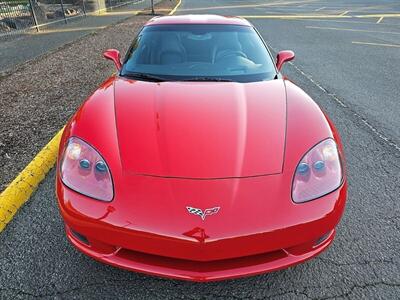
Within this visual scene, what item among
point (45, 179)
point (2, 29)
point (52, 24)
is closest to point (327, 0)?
point (52, 24)

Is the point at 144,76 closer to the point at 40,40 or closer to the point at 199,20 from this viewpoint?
the point at 199,20

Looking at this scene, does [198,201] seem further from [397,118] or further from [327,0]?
[327,0]

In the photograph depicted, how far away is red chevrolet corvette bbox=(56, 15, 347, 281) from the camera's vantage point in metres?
1.80

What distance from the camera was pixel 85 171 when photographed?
2070 millimetres

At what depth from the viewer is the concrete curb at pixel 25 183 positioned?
8.85 feet

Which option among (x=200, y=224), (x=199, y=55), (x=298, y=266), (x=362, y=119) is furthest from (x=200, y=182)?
(x=362, y=119)

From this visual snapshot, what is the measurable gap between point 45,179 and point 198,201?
77.9 inches

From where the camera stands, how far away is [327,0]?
104 feet

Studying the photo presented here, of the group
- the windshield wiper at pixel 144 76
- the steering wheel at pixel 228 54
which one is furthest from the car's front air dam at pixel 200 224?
the steering wheel at pixel 228 54

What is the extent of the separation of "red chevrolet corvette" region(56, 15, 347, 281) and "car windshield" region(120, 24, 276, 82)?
1.29 feet

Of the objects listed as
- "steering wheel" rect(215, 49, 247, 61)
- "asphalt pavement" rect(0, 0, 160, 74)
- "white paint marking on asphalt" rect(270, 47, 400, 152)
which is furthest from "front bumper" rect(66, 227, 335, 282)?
"asphalt pavement" rect(0, 0, 160, 74)

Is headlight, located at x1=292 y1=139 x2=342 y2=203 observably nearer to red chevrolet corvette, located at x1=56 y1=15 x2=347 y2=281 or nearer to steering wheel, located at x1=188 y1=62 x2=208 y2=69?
red chevrolet corvette, located at x1=56 y1=15 x2=347 y2=281

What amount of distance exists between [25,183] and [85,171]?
4.13 feet

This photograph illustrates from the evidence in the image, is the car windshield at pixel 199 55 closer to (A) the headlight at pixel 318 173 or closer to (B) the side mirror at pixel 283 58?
(B) the side mirror at pixel 283 58
